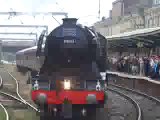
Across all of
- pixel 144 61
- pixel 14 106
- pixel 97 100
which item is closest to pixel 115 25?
pixel 144 61

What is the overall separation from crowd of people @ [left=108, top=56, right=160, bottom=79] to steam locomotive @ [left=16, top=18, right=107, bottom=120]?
1011 centimetres

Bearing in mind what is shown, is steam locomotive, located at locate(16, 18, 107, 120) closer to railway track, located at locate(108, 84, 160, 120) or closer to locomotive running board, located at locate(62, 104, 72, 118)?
locomotive running board, located at locate(62, 104, 72, 118)

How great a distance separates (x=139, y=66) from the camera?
2705 cm

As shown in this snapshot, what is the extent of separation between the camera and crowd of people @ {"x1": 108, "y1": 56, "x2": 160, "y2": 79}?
22834mm

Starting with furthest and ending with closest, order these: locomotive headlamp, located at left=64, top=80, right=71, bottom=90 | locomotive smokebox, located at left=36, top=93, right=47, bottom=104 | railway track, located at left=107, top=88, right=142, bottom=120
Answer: railway track, located at left=107, top=88, right=142, bottom=120 < locomotive headlamp, located at left=64, top=80, right=71, bottom=90 < locomotive smokebox, located at left=36, top=93, right=47, bottom=104

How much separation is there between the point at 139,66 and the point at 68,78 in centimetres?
1554

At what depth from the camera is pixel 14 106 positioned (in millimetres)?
16828

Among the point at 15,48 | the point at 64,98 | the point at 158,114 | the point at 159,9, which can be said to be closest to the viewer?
the point at 64,98

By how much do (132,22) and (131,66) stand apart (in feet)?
104

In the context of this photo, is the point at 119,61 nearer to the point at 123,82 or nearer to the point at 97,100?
the point at 123,82

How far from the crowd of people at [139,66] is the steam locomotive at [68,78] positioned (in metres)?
10.1

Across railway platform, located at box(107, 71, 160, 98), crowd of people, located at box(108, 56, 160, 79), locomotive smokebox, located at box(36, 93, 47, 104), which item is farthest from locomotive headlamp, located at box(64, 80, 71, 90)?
crowd of people, located at box(108, 56, 160, 79)

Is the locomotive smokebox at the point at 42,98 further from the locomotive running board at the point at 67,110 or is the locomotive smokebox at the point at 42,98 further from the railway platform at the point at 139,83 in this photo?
the railway platform at the point at 139,83

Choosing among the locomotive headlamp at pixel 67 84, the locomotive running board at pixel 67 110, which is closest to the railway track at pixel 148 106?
the locomotive running board at pixel 67 110
